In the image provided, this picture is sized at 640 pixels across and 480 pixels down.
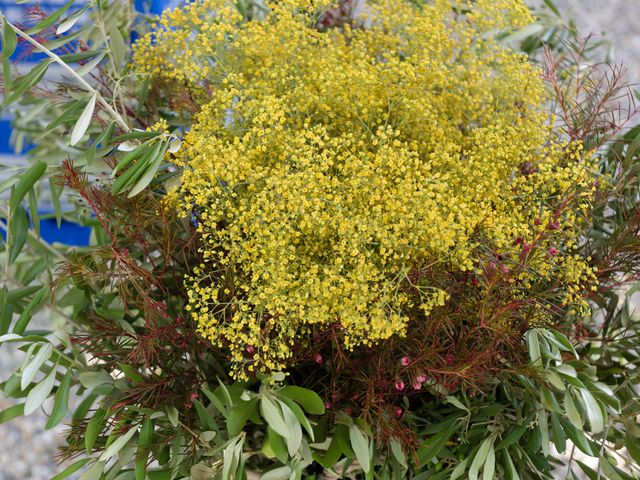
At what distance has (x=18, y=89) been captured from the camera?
0.63 meters

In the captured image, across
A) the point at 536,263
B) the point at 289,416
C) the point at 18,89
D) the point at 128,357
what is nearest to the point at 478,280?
the point at 536,263

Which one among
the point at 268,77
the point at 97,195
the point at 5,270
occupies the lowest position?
the point at 5,270

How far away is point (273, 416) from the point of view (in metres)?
0.58

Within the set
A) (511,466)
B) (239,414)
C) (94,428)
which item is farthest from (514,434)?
(94,428)

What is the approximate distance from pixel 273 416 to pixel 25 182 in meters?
0.29

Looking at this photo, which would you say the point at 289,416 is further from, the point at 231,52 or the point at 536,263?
the point at 231,52

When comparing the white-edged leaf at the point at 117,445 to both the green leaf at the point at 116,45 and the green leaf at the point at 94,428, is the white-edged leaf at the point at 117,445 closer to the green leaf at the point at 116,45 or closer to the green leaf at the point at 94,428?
the green leaf at the point at 94,428

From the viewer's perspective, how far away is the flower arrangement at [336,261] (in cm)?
59

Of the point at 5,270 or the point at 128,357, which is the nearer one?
the point at 128,357

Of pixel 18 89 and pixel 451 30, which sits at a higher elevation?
pixel 451 30

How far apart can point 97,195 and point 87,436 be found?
0.68 feet

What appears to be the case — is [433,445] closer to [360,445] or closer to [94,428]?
[360,445]

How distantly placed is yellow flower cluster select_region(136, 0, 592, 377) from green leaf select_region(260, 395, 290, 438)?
0.10 ft

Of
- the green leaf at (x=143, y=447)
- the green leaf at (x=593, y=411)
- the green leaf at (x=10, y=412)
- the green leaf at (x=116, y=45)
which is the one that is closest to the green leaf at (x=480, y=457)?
the green leaf at (x=593, y=411)
